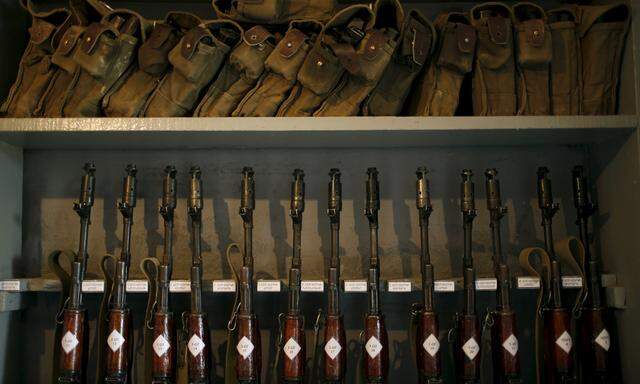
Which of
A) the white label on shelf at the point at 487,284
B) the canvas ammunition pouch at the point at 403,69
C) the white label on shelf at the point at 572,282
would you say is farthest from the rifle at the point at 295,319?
the white label on shelf at the point at 572,282

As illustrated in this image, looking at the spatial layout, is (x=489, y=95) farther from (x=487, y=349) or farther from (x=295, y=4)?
(x=487, y=349)

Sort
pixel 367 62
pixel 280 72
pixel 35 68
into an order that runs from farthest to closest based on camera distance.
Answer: pixel 35 68
pixel 280 72
pixel 367 62

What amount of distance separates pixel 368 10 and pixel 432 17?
0.44 meters

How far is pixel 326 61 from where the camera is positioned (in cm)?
176

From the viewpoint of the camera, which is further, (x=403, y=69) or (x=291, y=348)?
(x=403, y=69)

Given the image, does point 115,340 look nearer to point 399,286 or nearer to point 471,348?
point 399,286

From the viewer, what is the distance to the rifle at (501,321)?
1.74 m

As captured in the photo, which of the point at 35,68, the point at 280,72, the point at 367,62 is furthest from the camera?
the point at 35,68

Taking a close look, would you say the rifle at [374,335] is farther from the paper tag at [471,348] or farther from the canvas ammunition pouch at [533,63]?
the canvas ammunition pouch at [533,63]

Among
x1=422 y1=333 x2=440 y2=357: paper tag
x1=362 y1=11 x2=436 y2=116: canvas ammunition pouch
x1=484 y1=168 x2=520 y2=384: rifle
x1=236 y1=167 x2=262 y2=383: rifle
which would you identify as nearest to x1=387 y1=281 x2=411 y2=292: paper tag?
x1=422 y1=333 x2=440 y2=357: paper tag

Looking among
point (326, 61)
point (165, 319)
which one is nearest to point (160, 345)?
point (165, 319)

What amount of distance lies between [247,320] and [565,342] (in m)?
0.93

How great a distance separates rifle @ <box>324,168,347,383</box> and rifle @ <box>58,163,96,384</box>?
72 cm

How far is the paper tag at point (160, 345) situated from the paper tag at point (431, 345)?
756 mm
